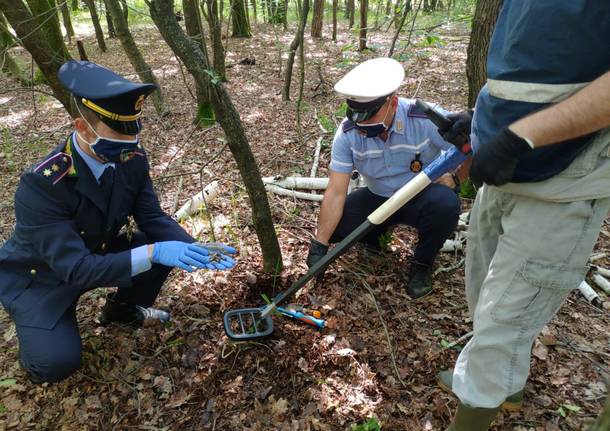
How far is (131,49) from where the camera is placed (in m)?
6.38

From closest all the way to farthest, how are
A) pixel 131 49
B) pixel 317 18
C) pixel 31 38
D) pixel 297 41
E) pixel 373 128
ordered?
pixel 373 128
pixel 31 38
pixel 297 41
pixel 131 49
pixel 317 18

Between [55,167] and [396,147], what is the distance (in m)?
2.41

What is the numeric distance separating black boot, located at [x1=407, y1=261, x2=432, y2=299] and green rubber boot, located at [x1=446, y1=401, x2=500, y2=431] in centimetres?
123

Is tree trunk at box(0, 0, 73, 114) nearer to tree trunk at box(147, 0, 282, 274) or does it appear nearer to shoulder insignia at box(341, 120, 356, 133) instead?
tree trunk at box(147, 0, 282, 274)

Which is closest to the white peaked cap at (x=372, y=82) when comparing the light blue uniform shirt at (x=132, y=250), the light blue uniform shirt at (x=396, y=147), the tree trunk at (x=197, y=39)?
the light blue uniform shirt at (x=396, y=147)

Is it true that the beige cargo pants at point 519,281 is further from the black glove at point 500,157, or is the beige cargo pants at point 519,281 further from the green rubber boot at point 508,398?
the green rubber boot at point 508,398

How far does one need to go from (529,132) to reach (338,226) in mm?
2188

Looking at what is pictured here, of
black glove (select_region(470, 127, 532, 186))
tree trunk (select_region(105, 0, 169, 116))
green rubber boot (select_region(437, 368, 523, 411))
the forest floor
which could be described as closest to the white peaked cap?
the forest floor

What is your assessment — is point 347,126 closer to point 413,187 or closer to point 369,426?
point 413,187

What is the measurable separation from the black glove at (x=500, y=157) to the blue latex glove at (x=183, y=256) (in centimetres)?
166

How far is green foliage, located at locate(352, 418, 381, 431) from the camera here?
88.5 inches

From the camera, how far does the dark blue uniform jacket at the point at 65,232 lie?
2273 millimetres

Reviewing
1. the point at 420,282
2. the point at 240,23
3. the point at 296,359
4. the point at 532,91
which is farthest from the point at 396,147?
the point at 240,23

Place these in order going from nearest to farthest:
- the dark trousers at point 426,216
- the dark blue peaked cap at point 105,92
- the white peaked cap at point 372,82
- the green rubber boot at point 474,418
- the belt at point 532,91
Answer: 1. the belt at point 532,91
2. the green rubber boot at point 474,418
3. the dark blue peaked cap at point 105,92
4. the white peaked cap at point 372,82
5. the dark trousers at point 426,216
